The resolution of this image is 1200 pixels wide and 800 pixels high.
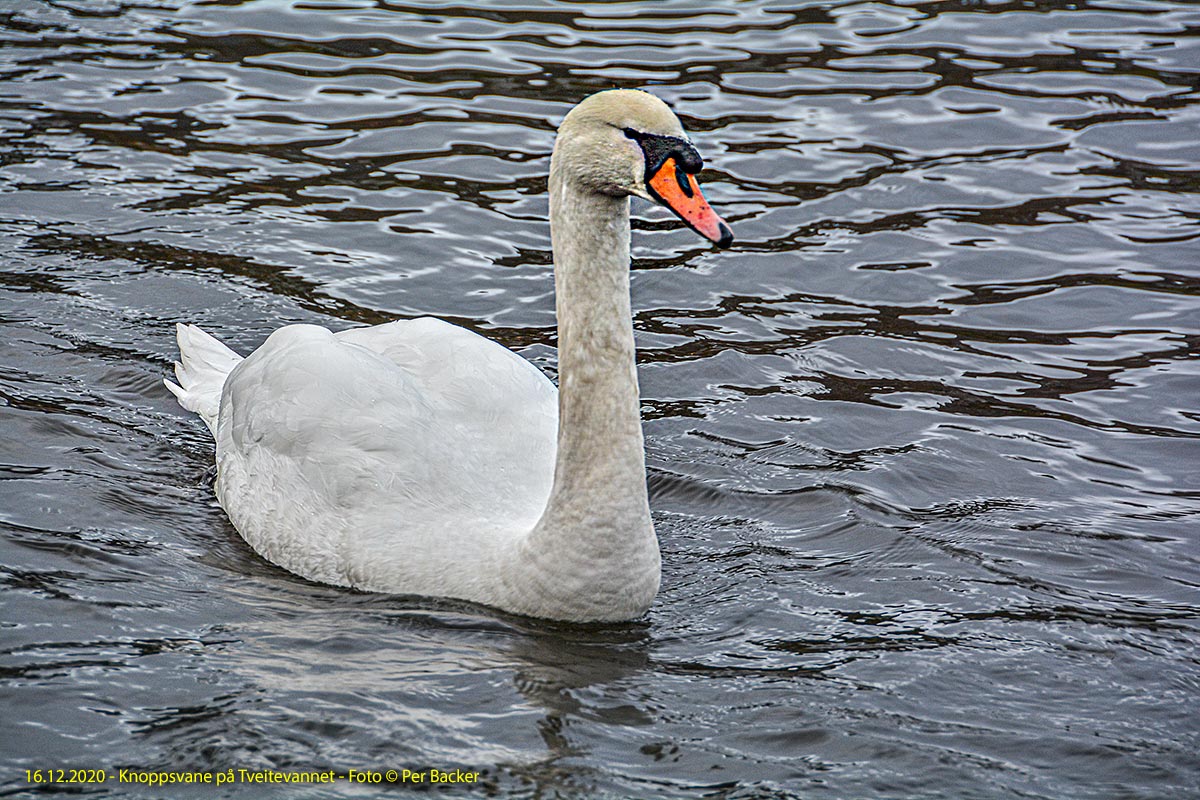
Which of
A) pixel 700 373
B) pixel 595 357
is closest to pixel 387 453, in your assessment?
pixel 595 357

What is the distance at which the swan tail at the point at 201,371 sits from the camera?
8195 mm

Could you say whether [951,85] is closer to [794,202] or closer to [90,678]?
[794,202]

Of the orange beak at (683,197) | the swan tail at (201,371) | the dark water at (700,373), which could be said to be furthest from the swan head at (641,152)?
the swan tail at (201,371)

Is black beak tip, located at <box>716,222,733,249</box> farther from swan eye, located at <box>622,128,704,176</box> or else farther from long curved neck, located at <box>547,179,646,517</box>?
long curved neck, located at <box>547,179,646,517</box>

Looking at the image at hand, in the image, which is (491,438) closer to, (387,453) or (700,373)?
(387,453)

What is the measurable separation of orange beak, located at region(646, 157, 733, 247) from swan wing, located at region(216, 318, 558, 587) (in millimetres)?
1586

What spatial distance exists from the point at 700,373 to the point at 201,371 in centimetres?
279

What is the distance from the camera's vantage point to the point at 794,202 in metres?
11.3

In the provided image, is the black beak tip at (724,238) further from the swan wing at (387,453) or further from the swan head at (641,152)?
the swan wing at (387,453)

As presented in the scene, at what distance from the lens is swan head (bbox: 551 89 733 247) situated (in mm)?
5609

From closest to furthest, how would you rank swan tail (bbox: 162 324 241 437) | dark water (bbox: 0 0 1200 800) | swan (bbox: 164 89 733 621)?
1. dark water (bbox: 0 0 1200 800)
2. swan (bbox: 164 89 733 621)
3. swan tail (bbox: 162 324 241 437)

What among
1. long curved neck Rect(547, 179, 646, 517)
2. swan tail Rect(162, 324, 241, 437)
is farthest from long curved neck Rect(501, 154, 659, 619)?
swan tail Rect(162, 324, 241, 437)

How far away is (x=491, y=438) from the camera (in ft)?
22.9

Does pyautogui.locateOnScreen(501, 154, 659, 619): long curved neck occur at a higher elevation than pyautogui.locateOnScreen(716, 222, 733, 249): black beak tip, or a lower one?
lower
